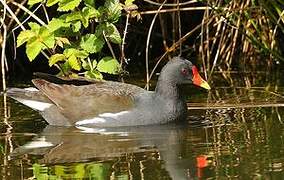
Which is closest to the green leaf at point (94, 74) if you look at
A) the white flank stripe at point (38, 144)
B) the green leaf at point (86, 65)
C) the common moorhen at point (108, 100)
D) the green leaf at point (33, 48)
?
the green leaf at point (86, 65)

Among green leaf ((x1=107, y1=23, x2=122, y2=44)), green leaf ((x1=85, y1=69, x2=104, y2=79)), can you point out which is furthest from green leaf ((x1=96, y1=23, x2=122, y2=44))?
green leaf ((x1=85, y1=69, x2=104, y2=79))

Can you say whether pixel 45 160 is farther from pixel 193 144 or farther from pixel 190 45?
pixel 190 45

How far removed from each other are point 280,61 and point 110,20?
105 inches

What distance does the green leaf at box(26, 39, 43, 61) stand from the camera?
273 inches

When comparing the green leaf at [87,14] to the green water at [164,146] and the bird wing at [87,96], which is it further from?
the green water at [164,146]

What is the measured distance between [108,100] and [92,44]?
0.62m

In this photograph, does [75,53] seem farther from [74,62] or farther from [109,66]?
[109,66]

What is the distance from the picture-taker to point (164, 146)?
19.8ft

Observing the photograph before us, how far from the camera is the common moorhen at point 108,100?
6816mm

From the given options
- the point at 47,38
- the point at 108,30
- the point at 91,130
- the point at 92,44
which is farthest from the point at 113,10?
the point at 91,130

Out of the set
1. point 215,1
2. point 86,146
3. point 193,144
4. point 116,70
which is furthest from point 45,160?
point 215,1

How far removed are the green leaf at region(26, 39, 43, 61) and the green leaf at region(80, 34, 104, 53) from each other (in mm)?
432

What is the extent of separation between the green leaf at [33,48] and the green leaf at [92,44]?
0.43 meters

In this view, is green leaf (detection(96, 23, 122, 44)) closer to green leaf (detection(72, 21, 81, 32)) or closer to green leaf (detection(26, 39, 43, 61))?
green leaf (detection(72, 21, 81, 32))
